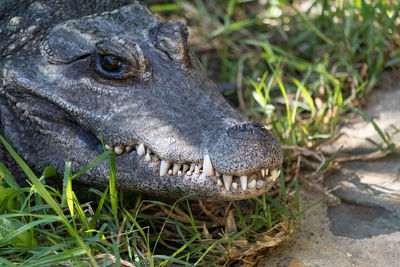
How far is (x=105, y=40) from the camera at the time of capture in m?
3.36

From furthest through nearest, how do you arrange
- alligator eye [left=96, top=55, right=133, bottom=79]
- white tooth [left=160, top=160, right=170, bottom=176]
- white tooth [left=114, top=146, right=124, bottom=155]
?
alligator eye [left=96, top=55, right=133, bottom=79] → white tooth [left=114, top=146, right=124, bottom=155] → white tooth [left=160, top=160, right=170, bottom=176]

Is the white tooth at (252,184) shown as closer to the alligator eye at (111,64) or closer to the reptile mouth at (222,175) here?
the reptile mouth at (222,175)

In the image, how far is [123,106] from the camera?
3240 mm

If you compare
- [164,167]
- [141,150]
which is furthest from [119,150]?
[164,167]

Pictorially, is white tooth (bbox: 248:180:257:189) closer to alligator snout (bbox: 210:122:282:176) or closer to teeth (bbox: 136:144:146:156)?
alligator snout (bbox: 210:122:282:176)

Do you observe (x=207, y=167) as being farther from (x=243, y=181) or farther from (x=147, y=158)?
(x=147, y=158)

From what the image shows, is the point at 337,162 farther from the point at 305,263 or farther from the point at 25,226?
the point at 25,226

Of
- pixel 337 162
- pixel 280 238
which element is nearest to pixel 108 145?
pixel 280 238

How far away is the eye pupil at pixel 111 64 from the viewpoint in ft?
10.9

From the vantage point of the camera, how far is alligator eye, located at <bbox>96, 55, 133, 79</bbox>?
3314mm

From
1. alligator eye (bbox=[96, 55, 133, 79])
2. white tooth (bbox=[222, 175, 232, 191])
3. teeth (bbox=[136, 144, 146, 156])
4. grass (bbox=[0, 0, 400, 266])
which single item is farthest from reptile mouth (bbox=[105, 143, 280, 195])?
alligator eye (bbox=[96, 55, 133, 79])

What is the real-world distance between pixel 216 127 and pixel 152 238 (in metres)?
0.75

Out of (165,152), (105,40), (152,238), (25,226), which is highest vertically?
(105,40)

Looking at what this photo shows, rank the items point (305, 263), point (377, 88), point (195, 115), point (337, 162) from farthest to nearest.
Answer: point (377, 88) → point (337, 162) → point (195, 115) → point (305, 263)
